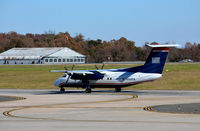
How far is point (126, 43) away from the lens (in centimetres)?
19288

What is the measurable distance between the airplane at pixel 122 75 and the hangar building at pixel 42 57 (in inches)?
3789

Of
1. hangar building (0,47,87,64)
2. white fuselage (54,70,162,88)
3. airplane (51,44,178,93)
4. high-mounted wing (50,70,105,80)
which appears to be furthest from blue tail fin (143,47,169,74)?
hangar building (0,47,87,64)

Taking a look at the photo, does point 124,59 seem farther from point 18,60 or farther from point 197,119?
point 197,119

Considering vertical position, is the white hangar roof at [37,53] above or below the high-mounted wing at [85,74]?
above

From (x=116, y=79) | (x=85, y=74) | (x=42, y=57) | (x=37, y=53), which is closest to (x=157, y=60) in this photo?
(x=116, y=79)

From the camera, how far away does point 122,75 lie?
4556 cm

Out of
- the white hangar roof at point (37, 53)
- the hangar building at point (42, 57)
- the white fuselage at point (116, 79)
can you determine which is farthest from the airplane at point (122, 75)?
the white hangar roof at point (37, 53)

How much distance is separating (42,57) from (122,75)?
100135mm

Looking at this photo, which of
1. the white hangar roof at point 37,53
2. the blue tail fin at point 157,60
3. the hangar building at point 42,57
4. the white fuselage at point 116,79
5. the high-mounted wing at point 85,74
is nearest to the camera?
the blue tail fin at point 157,60

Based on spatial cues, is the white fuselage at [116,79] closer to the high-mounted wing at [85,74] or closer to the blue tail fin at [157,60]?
the high-mounted wing at [85,74]

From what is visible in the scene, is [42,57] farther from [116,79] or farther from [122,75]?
[122,75]

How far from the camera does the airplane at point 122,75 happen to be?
4422cm

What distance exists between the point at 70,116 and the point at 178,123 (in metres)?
7.14

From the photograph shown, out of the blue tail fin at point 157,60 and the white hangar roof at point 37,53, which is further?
the white hangar roof at point 37,53
